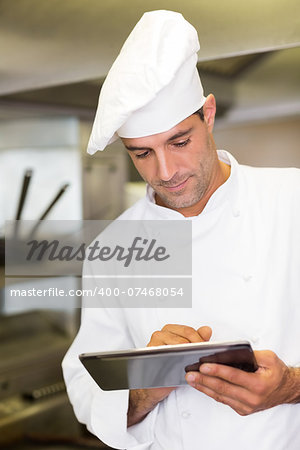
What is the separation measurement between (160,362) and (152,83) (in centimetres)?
48

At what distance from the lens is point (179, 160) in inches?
43.0

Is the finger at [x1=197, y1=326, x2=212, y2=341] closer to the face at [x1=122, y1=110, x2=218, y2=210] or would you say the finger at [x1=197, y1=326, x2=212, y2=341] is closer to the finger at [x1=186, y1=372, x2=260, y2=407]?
the finger at [x1=186, y1=372, x2=260, y2=407]

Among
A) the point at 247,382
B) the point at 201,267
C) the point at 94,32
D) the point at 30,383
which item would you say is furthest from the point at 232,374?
the point at 30,383

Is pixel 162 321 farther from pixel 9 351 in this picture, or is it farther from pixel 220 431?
pixel 9 351

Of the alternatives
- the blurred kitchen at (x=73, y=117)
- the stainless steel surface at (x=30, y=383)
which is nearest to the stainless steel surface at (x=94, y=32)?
the blurred kitchen at (x=73, y=117)

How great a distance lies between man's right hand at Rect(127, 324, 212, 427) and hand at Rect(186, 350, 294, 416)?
0.23 ft

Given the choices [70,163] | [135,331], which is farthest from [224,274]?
[70,163]

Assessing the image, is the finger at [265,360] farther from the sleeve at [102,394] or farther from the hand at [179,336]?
the sleeve at [102,394]

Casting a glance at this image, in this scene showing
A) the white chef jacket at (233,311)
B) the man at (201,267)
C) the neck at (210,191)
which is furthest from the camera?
the neck at (210,191)

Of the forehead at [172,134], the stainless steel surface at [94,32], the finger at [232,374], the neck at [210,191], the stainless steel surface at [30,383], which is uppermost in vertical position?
the stainless steel surface at [94,32]

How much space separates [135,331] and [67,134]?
996 mm

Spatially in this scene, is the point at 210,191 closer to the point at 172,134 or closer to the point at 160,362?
the point at 172,134

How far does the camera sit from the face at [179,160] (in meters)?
1.08

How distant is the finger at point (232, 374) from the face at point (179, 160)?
34 centimetres
